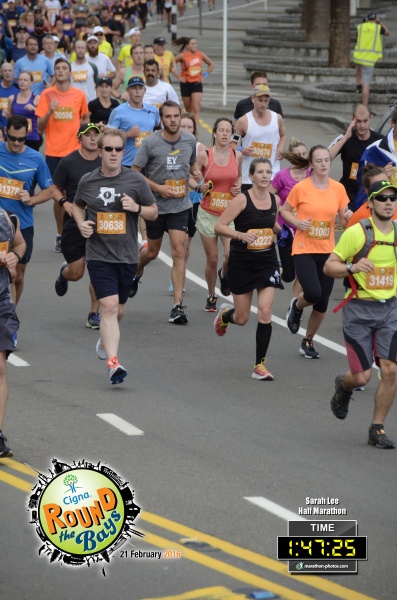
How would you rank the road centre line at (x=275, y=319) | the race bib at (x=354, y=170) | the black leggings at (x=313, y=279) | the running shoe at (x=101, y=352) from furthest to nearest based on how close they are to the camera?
the race bib at (x=354, y=170) < the road centre line at (x=275, y=319) < the black leggings at (x=313, y=279) < the running shoe at (x=101, y=352)

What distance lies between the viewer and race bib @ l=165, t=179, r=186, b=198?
14016 mm

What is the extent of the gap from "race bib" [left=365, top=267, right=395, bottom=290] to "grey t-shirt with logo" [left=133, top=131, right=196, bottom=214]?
14.8 feet

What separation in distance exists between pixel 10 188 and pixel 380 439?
15.3ft

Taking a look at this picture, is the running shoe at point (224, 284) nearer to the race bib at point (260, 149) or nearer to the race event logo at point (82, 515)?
the race bib at point (260, 149)

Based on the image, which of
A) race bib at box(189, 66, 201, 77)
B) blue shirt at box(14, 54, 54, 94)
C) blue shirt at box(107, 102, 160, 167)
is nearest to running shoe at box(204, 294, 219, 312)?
blue shirt at box(107, 102, 160, 167)

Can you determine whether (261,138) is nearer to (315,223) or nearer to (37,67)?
(315,223)

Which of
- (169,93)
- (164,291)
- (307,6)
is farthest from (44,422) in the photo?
(307,6)

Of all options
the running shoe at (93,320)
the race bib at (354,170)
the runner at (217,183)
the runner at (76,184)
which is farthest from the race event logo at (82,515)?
the race bib at (354,170)

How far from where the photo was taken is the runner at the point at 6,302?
9211 mm

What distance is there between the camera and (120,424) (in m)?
10.2

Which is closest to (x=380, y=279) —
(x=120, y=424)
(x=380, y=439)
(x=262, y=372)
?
(x=380, y=439)

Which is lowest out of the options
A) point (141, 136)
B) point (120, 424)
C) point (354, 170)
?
point (120, 424)

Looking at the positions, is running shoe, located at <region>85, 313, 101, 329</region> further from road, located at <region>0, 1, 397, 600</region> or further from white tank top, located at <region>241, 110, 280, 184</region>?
white tank top, located at <region>241, 110, 280, 184</region>

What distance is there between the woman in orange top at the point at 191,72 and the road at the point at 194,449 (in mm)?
11778
